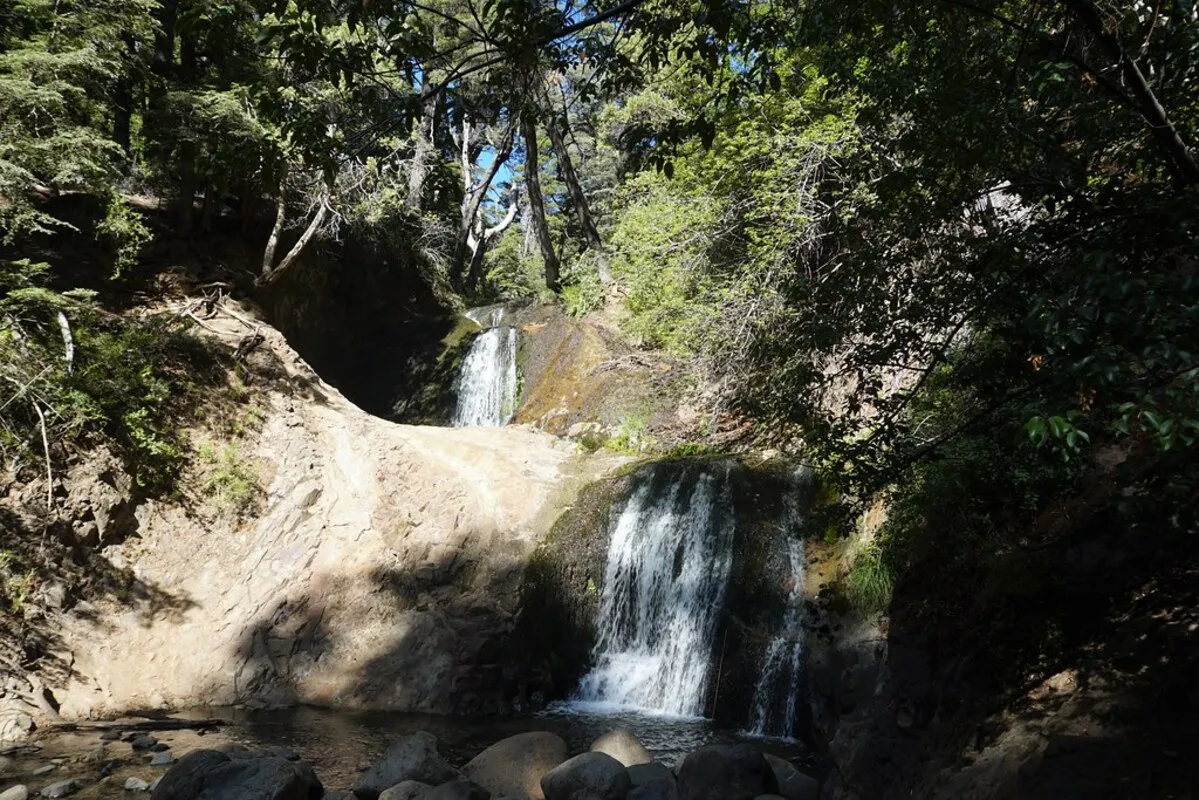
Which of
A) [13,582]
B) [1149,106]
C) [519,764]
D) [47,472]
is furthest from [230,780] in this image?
[1149,106]

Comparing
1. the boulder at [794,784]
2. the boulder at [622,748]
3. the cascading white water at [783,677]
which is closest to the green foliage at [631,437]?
the cascading white water at [783,677]

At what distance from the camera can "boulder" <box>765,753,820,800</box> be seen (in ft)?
22.6

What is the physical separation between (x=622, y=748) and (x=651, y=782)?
36.1 inches

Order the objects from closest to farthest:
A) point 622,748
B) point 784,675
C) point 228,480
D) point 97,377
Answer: point 622,748
point 784,675
point 97,377
point 228,480

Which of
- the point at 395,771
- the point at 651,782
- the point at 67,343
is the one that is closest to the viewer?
the point at 651,782

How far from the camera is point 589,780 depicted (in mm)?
6715

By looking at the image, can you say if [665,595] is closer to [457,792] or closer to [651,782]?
[651,782]

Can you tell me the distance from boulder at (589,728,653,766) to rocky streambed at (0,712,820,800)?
0.03ft

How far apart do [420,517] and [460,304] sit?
12.2m

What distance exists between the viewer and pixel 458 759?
337 inches

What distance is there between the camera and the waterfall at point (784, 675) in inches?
376

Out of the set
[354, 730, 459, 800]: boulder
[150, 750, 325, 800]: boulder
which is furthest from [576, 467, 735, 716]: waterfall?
[150, 750, 325, 800]: boulder

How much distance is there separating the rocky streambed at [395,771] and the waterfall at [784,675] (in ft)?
2.67

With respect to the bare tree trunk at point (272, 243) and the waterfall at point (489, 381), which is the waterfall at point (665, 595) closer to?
the waterfall at point (489, 381)
